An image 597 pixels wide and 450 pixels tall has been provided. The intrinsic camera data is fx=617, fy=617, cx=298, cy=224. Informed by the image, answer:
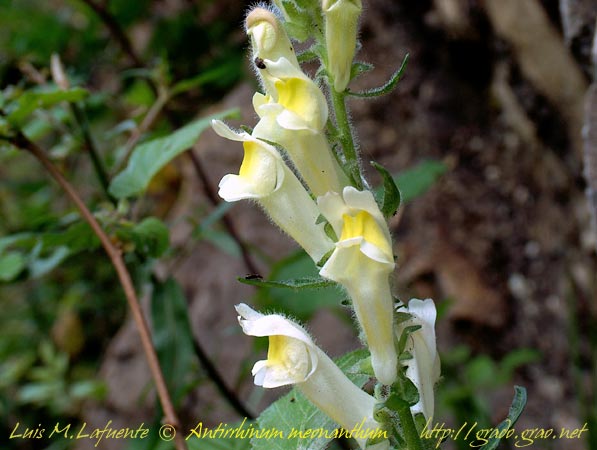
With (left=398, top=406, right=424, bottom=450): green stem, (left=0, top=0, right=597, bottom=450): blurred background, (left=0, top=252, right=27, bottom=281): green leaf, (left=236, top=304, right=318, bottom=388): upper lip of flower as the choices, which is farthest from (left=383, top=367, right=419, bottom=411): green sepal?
(left=0, top=252, right=27, bottom=281): green leaf

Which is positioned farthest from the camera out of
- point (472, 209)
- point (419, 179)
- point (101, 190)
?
point (472, 209)

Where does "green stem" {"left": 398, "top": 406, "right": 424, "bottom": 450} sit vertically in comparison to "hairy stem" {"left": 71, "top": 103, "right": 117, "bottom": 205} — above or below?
below

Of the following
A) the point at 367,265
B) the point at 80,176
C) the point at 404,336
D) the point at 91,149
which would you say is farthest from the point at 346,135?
the point at 80,176

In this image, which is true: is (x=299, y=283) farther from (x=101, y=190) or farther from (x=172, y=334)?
(x=101, y=190)

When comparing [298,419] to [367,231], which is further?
[298,419]

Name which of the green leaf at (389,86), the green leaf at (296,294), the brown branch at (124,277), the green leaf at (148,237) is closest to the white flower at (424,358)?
the green leaf at (389,86)

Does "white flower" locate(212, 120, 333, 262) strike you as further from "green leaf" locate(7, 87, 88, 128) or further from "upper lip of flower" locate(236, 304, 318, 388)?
A: "green leaf" locate(7, 87, 88, 128)

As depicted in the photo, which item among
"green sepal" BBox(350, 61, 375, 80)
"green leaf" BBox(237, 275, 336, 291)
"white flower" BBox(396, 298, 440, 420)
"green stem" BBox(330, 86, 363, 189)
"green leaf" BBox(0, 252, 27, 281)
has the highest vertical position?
"green sepal" BBox(350, 61, 375, 80)
